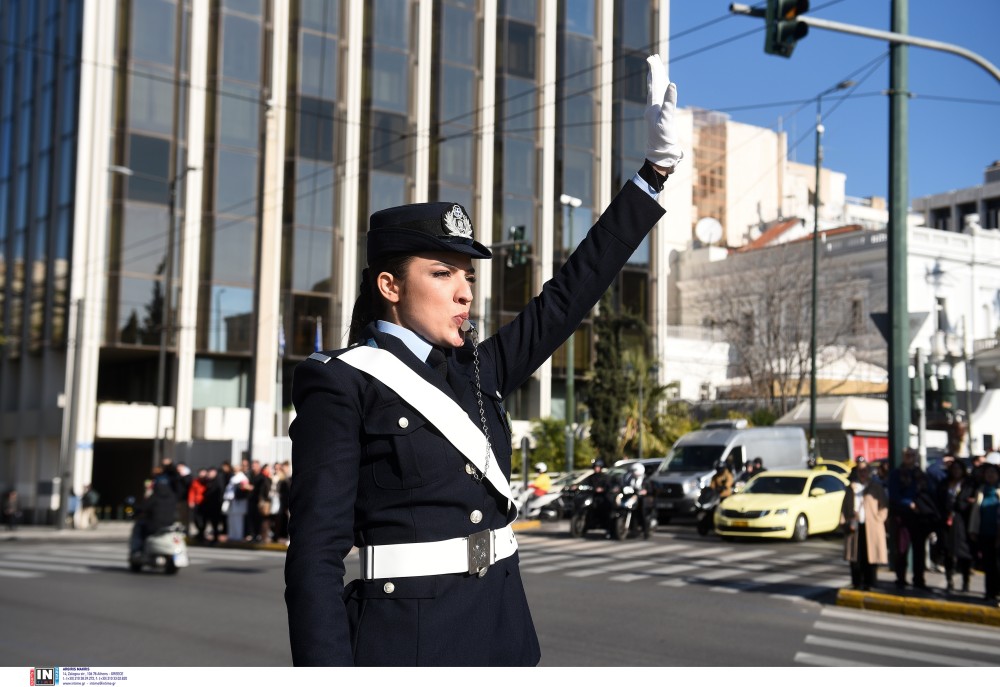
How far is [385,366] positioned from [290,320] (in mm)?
37745

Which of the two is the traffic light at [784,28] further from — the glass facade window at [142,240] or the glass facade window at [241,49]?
the glass facade window at [241,49]

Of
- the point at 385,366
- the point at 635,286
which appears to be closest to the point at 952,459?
the point at 385,366

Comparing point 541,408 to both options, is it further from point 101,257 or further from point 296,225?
point 101,257

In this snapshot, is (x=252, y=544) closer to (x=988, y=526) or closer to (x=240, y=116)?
(x=988, y=526)

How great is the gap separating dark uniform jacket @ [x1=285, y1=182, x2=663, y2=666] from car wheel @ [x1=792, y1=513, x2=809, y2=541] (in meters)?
20.6

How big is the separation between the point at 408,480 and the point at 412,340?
0.34 meters

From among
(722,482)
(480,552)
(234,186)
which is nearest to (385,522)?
(480,552)

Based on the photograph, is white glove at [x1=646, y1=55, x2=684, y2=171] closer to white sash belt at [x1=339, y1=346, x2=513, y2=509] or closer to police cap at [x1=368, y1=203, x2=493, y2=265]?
police cap at [x1=368, y1=203, x2=493, y2=265]

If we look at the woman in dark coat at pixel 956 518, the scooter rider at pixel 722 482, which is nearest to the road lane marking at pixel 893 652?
the woman in dark coat at pixel 956 518

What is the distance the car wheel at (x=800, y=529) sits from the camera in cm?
2245

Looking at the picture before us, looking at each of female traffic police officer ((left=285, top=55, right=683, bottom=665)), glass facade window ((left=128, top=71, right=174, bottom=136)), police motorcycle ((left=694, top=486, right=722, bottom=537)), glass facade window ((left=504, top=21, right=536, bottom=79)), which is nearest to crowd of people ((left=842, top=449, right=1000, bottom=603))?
police motorcycle ((left=694, top=486, right=722, bottom=537))

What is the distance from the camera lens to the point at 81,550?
2364 cm

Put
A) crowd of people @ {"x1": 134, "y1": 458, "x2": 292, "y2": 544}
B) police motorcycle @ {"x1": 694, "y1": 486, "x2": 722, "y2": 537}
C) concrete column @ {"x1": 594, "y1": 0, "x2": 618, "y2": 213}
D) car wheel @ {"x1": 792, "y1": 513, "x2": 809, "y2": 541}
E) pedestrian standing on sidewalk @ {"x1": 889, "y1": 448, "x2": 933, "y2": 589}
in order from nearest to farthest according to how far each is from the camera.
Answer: pedestrian standing on sidewalk @ {"x1": 889, "y1": 448, "x2": 933, "y2": 589} → car wheel @ {"x1": 792, "y1": 513, "x2": 809, "y2": 541} → crowd of people @ {"x1": 134, "y1": 458, "x2": 292, "y2": 544} → police motorcycle @ {"x1": 694, "y1": 486, "x2": 722, "y2": 537} → concrete column @ {"x1": 594, "y1": 0, "x2": 618, "y2": 213}

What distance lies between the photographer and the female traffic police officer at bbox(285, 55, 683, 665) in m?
2.48
